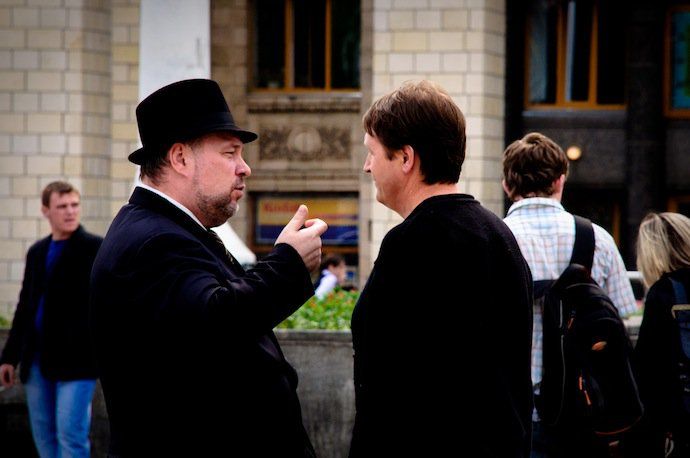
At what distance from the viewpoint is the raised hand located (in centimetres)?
346

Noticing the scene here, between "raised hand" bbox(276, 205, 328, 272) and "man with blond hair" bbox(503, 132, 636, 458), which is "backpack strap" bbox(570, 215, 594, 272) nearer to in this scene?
"man with blond hair" bbox(503, 132, 636, 458)

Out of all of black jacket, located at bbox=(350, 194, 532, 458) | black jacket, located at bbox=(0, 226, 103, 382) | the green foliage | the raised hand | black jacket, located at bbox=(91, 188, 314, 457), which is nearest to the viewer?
black jacket, located at bbox=(350, 194, 532, 458)

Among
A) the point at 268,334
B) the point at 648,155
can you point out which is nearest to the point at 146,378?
the point at 268,334

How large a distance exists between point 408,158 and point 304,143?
49.9ft

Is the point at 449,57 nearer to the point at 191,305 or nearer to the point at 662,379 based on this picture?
the point at 662,379

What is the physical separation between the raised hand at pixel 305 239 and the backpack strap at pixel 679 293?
2.28 meters

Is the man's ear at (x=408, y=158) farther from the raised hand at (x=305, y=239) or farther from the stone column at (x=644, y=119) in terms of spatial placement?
the stone column at (x=644, y=119)

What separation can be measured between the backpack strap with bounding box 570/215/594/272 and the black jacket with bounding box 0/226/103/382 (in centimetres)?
362

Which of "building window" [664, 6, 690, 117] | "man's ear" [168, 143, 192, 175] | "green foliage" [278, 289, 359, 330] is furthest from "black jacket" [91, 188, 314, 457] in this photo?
"building window" [664, 6, 690, 117]

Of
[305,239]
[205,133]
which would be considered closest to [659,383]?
[305,239]

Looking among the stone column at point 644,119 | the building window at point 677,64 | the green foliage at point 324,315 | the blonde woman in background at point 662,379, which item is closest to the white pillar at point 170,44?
the green foliage at point 324,315

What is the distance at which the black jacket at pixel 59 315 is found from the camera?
7504 mm

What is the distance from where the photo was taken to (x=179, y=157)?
11.8 feet

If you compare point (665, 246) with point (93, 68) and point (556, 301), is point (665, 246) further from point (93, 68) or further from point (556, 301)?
point (93, 68)
